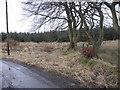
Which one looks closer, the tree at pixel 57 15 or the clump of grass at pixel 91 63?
the clump of grass at pixel 91 63

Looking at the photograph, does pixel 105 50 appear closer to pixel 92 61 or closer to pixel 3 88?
pixel 92 61

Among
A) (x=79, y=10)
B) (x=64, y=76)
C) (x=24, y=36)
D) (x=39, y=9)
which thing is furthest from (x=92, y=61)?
(x=24, y=36)

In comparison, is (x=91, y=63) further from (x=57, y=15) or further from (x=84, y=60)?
(x=57, y=15)

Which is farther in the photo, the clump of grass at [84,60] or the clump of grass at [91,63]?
the clump of grass at [84,60]

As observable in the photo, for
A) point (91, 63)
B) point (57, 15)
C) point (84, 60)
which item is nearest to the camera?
point (91, 63)

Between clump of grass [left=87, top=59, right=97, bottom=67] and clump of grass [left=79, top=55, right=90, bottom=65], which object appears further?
clump of grass [left=79, top=55, right=90, bottom=65]

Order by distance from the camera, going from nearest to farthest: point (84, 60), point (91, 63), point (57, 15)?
point (91, 63) < point (84, 60) < point (57, 15)

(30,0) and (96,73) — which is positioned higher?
(30,0)

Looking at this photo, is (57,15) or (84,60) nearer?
(84,60)

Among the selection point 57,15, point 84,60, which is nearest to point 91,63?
point 84,60

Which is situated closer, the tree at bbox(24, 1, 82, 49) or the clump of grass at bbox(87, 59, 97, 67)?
the clump of grass at bbox(87, 59, 97, 67)

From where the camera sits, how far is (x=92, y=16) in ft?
88.8

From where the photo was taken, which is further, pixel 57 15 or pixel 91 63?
pixel 57 15

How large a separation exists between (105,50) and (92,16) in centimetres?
597
